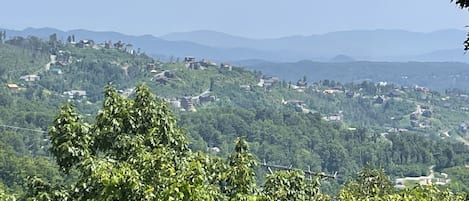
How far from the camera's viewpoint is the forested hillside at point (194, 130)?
25.1 ft

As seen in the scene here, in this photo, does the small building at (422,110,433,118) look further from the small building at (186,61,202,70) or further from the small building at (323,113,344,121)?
the small building at (186,61,202,70)

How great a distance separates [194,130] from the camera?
108m

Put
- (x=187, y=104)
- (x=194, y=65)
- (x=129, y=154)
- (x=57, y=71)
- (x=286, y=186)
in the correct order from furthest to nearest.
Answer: (x=194, y=65), (x=57, y=71), (x=187, y=104), (x=286, y=186), (x=129, y=154)

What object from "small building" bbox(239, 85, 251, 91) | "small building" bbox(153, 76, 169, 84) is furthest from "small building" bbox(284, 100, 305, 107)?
"small building" bbox(153, 76, 169, 84)

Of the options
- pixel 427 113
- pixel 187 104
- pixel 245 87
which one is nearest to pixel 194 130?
pixel 187 104

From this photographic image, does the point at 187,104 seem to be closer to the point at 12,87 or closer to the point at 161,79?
the point at 161,79

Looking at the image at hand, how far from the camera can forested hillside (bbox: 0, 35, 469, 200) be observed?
7.64 metres

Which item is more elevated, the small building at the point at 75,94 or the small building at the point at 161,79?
the small building at the point at 161,79

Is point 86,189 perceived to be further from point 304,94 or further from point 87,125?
point 304,94

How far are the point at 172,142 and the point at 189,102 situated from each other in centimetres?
12841

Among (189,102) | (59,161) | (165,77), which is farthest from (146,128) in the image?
(165,77)

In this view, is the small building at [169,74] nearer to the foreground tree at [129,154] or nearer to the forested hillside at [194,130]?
the forested hillside at [194,130]

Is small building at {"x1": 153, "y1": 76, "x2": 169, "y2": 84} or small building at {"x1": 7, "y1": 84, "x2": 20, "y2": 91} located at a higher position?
small building at {"x1": 153, "y1": 76, "x2": 169, "y2": 84}

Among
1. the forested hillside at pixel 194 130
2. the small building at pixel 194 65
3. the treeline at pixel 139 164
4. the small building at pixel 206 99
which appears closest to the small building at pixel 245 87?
the forested hillside at pixel 194 130
